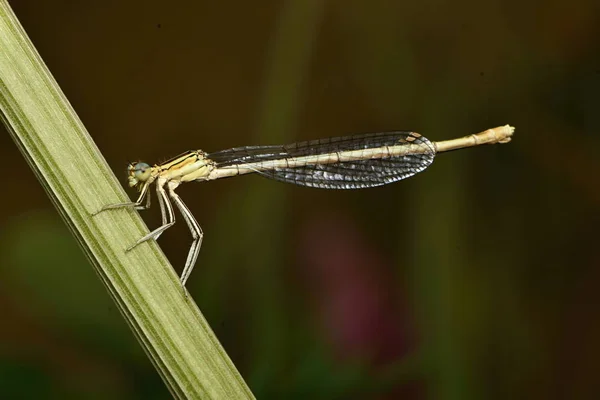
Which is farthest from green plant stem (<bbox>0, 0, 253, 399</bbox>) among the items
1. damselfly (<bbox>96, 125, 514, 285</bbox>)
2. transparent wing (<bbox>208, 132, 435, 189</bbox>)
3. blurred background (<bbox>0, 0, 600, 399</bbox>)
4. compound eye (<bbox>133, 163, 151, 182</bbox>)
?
blurred background (<bbox>0, 0, 600, 399</bbox>)

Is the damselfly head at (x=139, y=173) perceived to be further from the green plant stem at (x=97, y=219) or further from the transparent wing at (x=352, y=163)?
the green plant stem at (x=97, y=219)

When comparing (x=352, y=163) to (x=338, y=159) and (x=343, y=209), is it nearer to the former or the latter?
(x=338, y=159)

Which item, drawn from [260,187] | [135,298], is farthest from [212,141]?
[135,298]

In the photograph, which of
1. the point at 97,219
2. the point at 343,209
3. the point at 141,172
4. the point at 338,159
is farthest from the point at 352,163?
the point at 97,219

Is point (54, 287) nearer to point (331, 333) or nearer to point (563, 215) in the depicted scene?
point (331, 333)

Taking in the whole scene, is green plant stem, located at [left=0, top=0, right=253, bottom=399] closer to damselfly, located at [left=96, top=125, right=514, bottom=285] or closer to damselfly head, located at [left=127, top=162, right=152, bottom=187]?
damselfly head, located at [left=127, top=162, right=152, bottom=187]

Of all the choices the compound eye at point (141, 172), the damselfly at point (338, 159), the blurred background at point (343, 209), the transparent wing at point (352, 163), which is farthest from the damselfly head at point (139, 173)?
the blurred background at point (343, 209)

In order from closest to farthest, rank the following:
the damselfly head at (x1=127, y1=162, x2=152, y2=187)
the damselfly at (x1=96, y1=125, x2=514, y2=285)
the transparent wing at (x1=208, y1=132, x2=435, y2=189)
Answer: the damselfly head at (x1=127, y1=162, x2=152, y2=187) < the damselfly at (x1=96, y1=125, x2=514, y2=285) < the transparent wing at (x1=208, y1=132, x2=435, y2=189)
